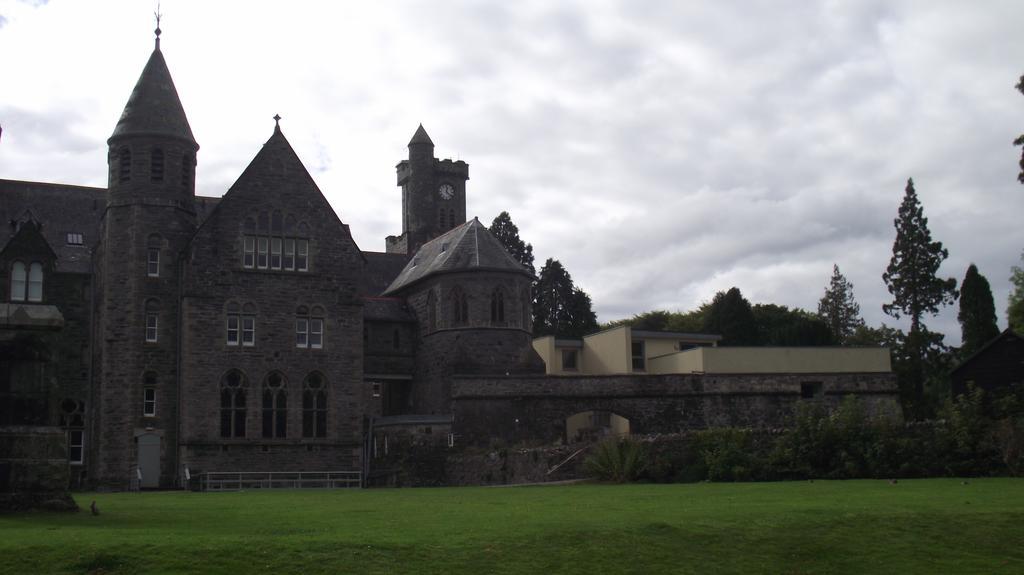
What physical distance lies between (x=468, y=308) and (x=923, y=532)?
4315 cm

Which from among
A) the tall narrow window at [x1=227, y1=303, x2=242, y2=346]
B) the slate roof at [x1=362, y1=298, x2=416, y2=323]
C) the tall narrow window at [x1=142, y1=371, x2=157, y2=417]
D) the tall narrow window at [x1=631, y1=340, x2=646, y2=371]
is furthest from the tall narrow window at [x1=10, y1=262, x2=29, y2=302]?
the tall narrow window at [x1=631, y1=340, x2=646, y2=371]

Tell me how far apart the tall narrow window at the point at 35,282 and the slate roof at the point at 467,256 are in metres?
36.7

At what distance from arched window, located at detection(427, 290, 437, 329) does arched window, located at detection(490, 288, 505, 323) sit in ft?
11.8

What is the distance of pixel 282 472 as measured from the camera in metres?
53.8

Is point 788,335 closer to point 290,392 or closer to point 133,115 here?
point 290,392

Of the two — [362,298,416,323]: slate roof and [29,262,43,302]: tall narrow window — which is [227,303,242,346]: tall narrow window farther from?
[29,262,43,302]: tall narrow window

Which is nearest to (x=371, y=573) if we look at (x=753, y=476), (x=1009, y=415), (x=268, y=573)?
(x=268, y=573)

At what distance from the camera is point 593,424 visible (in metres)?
60.6

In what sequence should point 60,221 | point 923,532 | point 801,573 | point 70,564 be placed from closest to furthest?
1. point 70,564
2. point 801,573
3. point 923,532
4. point 60,221

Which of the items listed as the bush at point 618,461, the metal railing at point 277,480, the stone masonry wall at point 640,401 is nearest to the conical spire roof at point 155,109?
the metal railing at point 277,480

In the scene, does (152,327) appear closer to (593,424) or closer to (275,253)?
(275,253)

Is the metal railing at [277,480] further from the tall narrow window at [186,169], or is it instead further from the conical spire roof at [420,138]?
the conical spire roof at [420,138]

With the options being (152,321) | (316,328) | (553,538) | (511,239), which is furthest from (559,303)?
(553,538)

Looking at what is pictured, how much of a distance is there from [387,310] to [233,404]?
15063 mm
